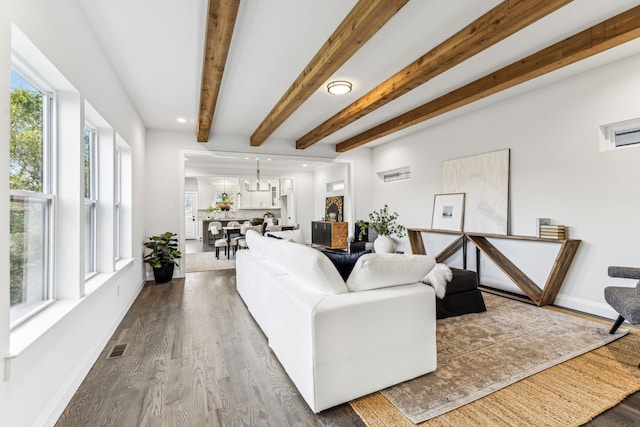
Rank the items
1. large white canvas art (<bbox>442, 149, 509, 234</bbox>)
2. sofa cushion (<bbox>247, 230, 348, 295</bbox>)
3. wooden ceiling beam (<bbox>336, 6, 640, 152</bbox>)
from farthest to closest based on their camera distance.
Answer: large white canvas art (<bbox>442, 149, 509, 234</bbox>)
wooden ceiling beam (<bbox>336, 6, 640, 152</bbox>)
sofa cushion (<bbox>247, 230, 348, 295</bbox>)

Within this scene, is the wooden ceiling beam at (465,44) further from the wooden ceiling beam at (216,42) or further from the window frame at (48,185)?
the window frame at (48,185)

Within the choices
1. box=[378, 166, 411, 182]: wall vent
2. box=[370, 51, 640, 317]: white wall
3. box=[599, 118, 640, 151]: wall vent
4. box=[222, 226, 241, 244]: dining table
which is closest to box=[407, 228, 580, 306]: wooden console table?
box=[370, 51, 640, 317]: white wall

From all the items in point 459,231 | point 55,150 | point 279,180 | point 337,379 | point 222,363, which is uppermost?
point 279,180

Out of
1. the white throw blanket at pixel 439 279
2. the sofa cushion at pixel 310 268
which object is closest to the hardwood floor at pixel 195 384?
the sofa cushion at pixel 310 268

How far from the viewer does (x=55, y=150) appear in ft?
6.68

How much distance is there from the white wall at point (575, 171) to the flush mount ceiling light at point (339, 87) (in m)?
2.25

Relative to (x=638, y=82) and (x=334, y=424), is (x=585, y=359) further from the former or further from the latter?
(x=638, y=82)

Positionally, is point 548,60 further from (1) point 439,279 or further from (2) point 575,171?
(1) point 439,279

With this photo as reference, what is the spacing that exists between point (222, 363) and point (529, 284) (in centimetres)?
362

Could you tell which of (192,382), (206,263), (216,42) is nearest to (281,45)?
(216,42)

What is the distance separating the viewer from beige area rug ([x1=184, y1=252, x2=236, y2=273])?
604 centimetres

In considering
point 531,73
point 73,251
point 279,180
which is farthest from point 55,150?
point 279,180

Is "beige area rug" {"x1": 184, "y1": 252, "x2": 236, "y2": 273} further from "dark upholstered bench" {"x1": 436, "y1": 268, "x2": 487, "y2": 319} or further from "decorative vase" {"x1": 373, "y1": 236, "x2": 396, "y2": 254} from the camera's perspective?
"dark upholstered bench" {"x1": 436, "y1": 268, "x2": 487, "y2": 319}

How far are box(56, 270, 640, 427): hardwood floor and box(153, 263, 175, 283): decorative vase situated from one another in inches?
64.7
